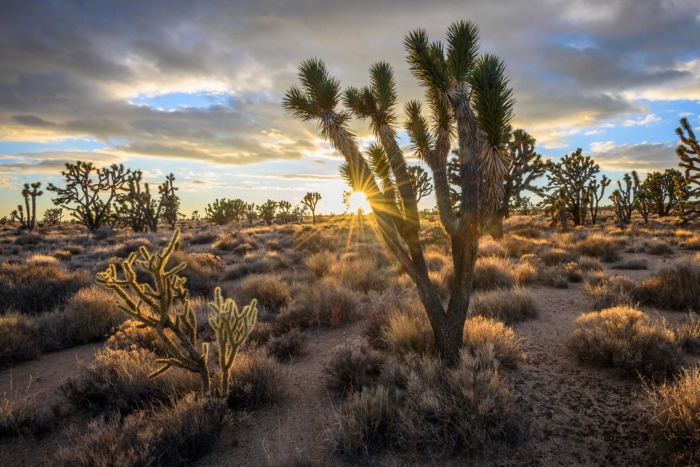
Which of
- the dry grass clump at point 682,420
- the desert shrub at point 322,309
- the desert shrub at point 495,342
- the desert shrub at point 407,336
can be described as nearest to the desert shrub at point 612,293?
the desert shrub at point 495,342

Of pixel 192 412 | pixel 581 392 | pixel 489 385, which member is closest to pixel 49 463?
pixel 192 412

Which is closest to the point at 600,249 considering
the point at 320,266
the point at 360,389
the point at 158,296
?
the point at 320,266

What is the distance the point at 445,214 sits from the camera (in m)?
4.85

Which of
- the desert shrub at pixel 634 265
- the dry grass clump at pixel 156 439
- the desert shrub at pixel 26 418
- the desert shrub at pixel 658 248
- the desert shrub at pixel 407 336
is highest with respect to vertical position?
the desert shrub at pixel 658 248

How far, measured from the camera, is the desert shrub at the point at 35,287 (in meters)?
8.15

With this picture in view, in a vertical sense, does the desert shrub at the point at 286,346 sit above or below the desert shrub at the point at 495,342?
below

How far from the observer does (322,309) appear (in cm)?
761

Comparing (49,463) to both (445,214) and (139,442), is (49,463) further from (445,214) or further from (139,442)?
(445,214)

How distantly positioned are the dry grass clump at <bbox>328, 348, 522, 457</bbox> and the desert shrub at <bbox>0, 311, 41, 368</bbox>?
587 centimetres

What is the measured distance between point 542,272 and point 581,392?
668 cm

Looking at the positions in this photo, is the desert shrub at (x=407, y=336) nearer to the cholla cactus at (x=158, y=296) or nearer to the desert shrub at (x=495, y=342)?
the desert shrub at (x=495, y=342)

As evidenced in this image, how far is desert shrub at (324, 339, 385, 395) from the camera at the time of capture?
4.61 meters

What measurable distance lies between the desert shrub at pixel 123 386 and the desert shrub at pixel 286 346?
1550 millimetres

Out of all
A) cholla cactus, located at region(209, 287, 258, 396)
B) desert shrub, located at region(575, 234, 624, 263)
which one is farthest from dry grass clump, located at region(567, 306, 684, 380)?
desert shrub, located at region(575, 234, 624, 263)
